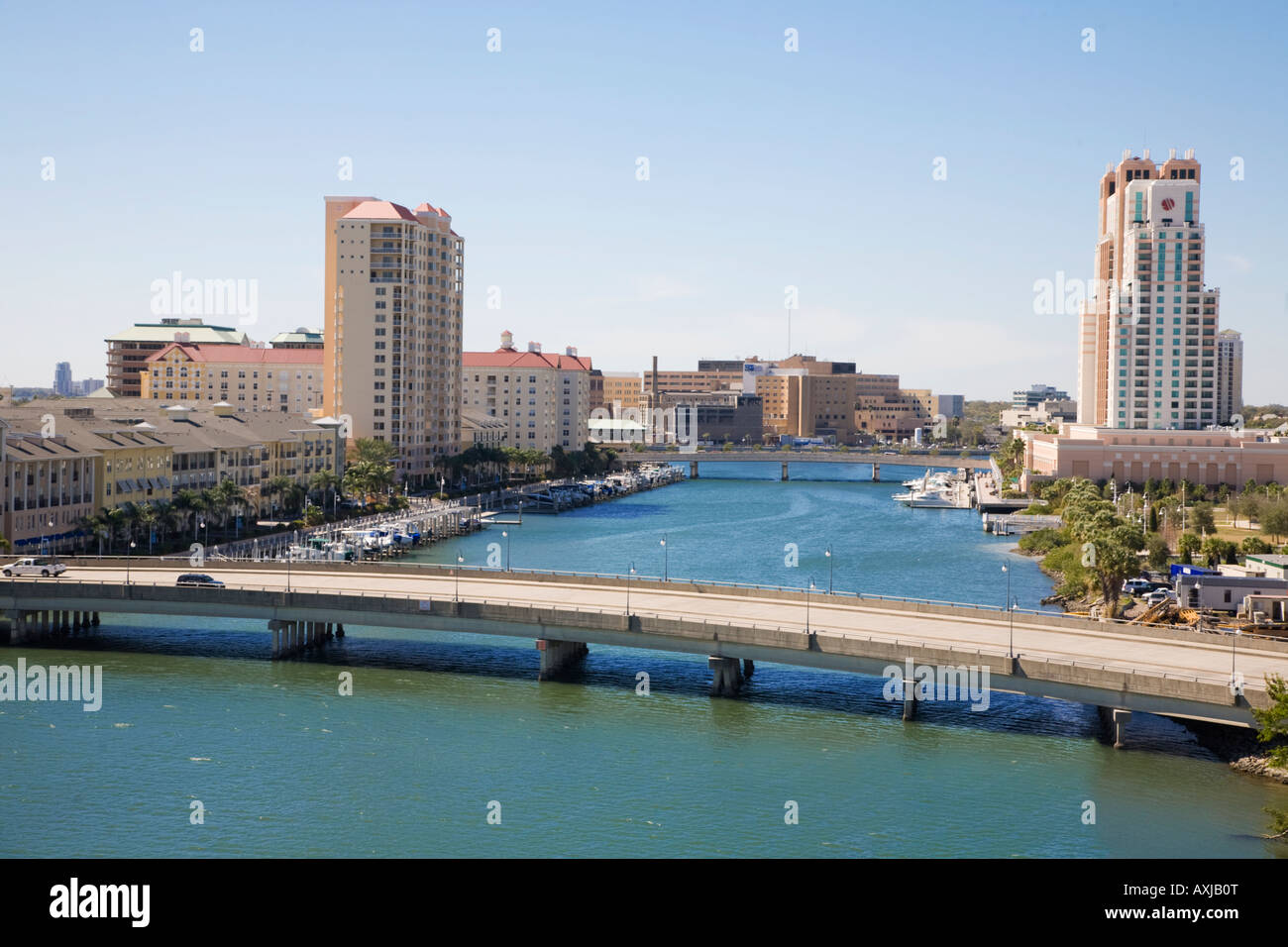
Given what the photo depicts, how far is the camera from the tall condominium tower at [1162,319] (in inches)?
5059

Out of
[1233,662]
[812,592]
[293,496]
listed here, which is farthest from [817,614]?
[293,496]

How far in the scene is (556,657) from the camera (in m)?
43.5

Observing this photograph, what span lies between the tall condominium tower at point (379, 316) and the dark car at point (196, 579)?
6229 cm

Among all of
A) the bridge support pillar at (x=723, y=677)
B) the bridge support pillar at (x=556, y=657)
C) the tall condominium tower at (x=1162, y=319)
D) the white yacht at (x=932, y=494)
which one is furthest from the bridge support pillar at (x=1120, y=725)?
the tall condominium tower at (x=1162, y=319)

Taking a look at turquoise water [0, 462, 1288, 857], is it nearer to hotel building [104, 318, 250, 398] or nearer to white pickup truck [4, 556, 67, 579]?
white pickup truck [4, 556, 67, 579]

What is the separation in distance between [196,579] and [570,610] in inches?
625

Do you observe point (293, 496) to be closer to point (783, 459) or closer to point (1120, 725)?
point (1120, 725)

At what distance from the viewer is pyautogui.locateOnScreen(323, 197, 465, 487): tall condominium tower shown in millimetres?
111000

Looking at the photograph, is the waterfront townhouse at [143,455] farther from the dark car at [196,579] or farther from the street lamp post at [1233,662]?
the street lamp post at [1233,662]

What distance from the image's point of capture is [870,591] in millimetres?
66250
